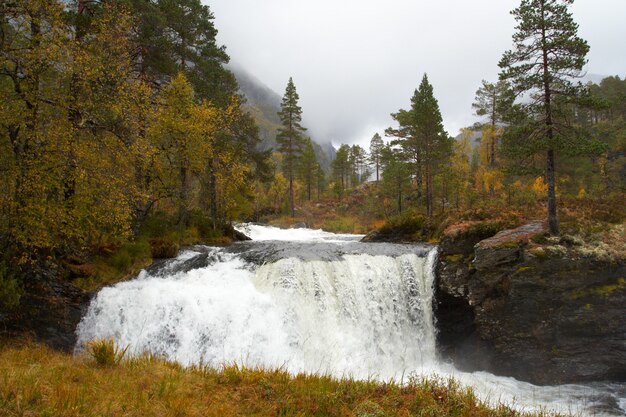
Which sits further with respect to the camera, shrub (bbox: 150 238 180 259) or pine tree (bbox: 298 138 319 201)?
pine tree (bbox: 298 138 319 201)

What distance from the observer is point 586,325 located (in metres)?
12.0

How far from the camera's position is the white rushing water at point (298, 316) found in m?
11.1

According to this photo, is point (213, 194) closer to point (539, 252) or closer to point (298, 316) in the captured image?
point (298, 316)

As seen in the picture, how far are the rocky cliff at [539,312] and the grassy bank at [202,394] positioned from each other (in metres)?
8.50

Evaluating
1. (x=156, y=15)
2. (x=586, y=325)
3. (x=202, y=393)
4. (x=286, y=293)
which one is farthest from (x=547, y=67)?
(x=156, y=15)

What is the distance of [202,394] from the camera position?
5172mm

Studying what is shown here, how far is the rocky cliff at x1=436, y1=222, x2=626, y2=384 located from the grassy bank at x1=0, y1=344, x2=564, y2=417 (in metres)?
8.50

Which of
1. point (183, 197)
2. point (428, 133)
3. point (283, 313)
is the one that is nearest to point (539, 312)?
point (283, 313)

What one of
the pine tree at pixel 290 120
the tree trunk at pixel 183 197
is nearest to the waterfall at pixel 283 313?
the tree trunk at pixel 183 197

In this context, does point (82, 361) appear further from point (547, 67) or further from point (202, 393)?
point (547, 67)

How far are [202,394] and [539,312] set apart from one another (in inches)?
480

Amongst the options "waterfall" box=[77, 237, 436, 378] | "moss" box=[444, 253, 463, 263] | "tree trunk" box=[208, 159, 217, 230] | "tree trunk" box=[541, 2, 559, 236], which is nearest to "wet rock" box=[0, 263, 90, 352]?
"waterfall" box=[77, 237, 436, 378]

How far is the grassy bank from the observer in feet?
14.0

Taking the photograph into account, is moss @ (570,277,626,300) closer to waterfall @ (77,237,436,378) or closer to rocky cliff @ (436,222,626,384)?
rocky cliff @ (436,222,626,384)
